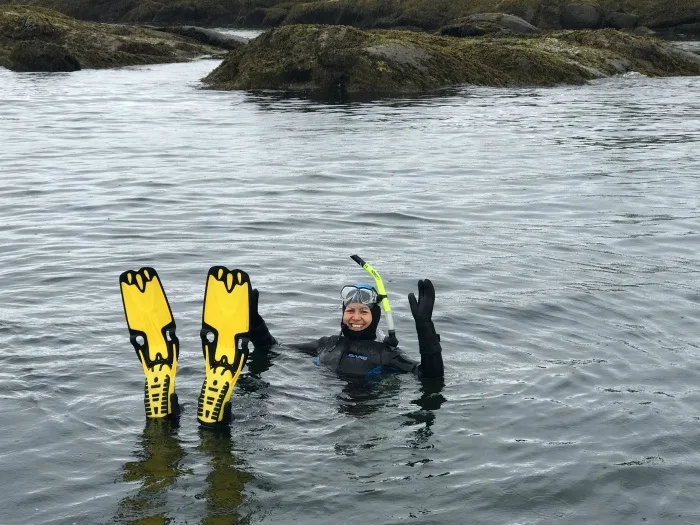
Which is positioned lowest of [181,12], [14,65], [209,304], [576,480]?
[576,480]

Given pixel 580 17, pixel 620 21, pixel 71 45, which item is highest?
pixel 580 17

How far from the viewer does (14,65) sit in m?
37.1

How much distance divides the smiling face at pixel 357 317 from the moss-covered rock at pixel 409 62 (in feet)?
70.3

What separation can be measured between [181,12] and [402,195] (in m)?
64.9

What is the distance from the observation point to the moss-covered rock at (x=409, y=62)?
97.7 ft

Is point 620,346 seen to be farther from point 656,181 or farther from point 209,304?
point 656,181

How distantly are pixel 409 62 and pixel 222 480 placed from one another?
988 inches

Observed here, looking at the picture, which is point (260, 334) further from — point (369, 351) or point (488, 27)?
point (488, 27)

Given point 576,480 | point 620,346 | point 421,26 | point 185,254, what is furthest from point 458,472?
point 421,26

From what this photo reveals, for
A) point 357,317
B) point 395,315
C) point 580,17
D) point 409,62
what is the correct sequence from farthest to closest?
1. point 580,17
2. point 409,62
3. point 395,315
4. point 357,317

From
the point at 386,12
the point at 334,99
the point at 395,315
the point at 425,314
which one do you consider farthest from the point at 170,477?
the point at 386,12

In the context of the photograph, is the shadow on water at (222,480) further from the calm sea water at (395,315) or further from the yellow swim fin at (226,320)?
the yellow swim fin at (226,320)

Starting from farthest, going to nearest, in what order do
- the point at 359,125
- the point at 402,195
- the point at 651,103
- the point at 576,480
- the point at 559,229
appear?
the point at 651,103
the point at 359,125
the point at 402,195
the point at 559,229
the point at 576,480

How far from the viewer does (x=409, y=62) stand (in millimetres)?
30453
